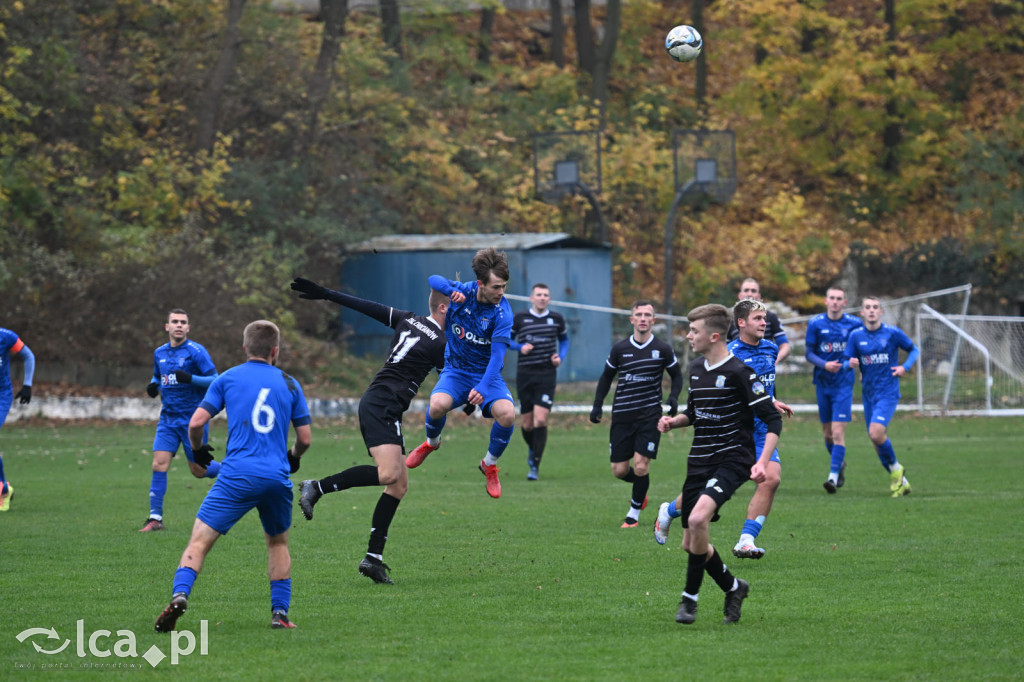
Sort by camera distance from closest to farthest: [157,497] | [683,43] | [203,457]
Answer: [203,457] < [157,497] < [683,43]

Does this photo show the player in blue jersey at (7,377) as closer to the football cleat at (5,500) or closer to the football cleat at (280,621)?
the football cleat at (5,500)

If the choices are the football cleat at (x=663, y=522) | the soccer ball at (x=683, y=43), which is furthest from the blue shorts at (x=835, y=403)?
the football cleat at (x=663, y=522)

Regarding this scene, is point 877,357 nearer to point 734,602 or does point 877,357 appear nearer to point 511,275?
point 734,602

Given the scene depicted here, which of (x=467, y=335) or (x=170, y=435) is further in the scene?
(x=170, y=435)

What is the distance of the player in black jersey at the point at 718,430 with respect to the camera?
7.76m

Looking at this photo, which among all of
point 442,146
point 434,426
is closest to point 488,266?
point 434,426

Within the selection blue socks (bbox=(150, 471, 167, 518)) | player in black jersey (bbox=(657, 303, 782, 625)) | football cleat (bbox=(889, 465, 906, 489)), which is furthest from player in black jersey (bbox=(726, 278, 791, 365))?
blue socks (bbox=(150, 471, 167, 518))

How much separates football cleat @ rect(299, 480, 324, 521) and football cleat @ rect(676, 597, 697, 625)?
2690 millimetres

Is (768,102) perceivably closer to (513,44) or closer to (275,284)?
(513,44)

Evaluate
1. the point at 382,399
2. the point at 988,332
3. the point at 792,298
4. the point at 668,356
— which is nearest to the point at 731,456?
the point at 382,399

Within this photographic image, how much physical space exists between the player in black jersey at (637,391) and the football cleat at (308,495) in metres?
3.93

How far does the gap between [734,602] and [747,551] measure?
5.86 ft

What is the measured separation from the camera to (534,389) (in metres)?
16.8

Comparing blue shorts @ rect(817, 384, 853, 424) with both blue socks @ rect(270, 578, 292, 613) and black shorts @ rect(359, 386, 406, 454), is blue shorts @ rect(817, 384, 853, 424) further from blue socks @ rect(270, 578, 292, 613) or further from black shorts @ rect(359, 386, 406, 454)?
blue socks @ rect(270, 578, 292, 613)
